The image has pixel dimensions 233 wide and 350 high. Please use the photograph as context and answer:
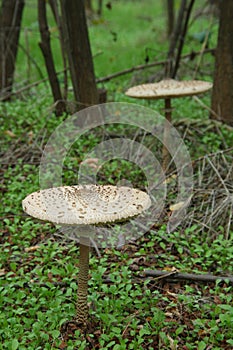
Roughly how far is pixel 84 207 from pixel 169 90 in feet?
8.34

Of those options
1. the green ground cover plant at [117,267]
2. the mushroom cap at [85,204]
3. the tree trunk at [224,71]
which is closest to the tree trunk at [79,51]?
the green ground cover plant at [117,267]

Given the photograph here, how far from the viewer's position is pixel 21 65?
11.3 meters

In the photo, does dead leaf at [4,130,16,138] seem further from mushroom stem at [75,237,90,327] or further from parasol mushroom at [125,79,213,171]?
mushroom stem at [75,237,90,327]

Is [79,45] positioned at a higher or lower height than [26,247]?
higher

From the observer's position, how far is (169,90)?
17.0ft

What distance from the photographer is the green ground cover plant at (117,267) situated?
3344mm

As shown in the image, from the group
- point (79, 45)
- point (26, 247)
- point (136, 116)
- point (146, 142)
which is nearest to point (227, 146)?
point (146, 142)

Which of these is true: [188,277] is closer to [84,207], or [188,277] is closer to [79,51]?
[84,207]

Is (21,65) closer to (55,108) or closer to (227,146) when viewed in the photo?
(55,108)

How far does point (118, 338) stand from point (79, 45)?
160 inches

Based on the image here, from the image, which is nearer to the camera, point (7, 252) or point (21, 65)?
point (7, 252)

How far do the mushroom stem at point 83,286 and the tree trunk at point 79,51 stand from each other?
3326mm

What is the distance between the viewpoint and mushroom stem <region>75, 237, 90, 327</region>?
3.26 metres

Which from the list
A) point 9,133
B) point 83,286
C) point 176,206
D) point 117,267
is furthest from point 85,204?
point 9,133
